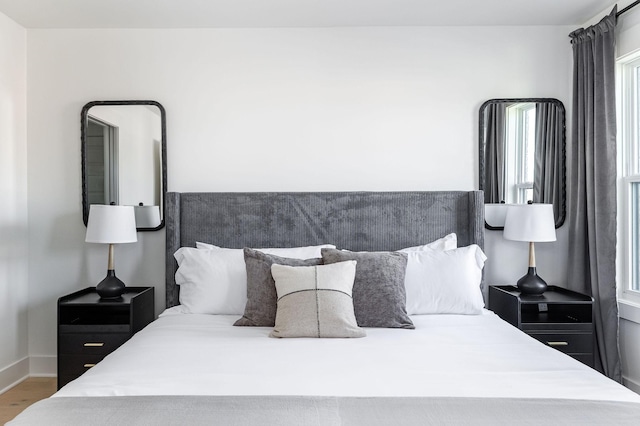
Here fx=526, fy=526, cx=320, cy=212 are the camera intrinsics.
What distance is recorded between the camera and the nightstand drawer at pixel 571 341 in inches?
124

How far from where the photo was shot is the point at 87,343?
10.4 ft

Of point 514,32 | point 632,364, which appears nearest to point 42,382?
point 632,364

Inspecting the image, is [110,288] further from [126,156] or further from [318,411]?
[318,411]

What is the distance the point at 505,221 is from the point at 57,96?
325 centimetres

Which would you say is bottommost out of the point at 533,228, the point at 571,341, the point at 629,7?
the point at 571,341

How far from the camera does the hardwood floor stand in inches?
123

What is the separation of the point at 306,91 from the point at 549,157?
177cm

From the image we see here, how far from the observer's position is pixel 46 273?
147 inches

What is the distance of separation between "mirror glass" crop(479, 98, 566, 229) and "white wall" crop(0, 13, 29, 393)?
3217 millimetres

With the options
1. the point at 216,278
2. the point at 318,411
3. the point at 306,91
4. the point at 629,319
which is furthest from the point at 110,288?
the point at 629,319

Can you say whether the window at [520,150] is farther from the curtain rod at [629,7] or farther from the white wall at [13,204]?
the white wall at [13,204]

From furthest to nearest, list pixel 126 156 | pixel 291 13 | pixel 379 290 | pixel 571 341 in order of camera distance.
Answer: pixel 126 156 → pixel 291 13 → pixel 571 341 → pixel 379 290

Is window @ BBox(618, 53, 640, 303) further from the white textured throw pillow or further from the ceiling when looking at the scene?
the white textured throw pillow

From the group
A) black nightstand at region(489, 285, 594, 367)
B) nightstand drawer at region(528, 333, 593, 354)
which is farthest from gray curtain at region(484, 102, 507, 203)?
nightstand drawer at region(528, 333, 593, 354)
